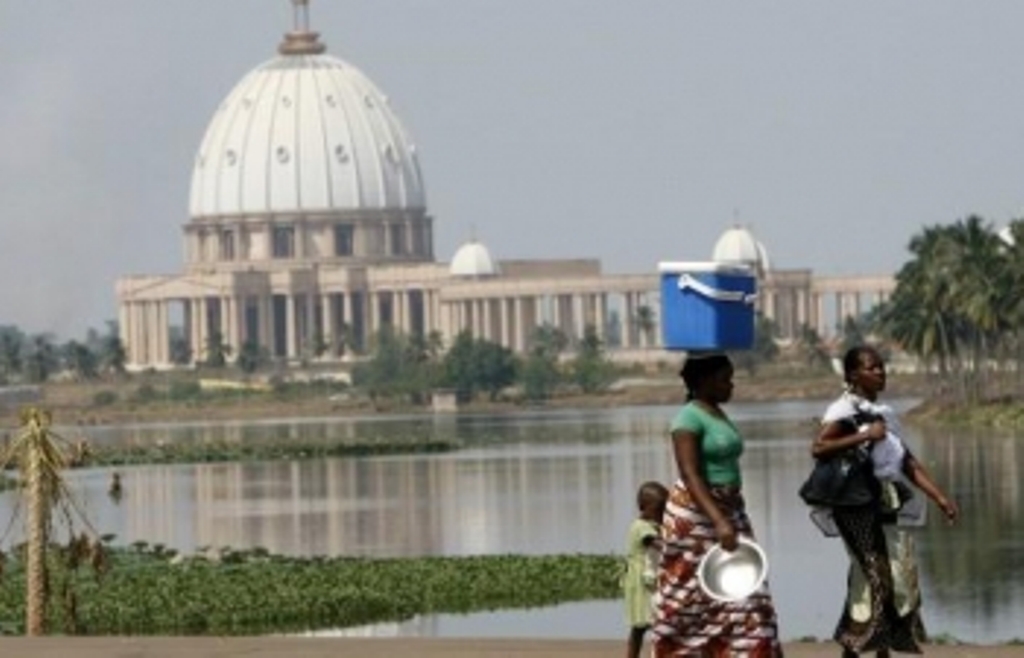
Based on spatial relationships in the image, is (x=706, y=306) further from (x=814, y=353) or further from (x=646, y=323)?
(x=646, y=323)

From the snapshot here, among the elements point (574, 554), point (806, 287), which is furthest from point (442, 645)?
point (806, 287)

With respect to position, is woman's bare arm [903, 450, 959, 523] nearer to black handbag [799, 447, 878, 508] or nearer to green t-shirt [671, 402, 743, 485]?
black handbag [799, 447, 878, 508]

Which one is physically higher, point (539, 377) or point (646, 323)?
point (646, 323)

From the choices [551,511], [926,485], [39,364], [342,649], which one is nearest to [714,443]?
[926,485]

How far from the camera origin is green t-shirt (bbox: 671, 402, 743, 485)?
46.3 ft

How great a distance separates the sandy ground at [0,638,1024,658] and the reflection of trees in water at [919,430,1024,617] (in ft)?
35.7

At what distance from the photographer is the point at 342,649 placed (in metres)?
18.1

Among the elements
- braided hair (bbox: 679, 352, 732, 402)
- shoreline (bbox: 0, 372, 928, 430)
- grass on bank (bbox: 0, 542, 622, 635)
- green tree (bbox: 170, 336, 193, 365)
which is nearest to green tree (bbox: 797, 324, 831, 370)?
shoreline (bbox: 0, 372, 928, 430)

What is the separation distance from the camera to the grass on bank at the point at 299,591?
3055 centimetres

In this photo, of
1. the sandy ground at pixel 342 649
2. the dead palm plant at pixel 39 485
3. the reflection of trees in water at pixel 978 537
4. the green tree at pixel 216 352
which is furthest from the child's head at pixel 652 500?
the green tree at pixel 216 352

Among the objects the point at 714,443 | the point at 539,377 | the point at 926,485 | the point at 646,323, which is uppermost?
the point at 646,323

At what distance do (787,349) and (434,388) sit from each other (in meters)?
25.6

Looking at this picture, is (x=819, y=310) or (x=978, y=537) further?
(x=819, y=310)

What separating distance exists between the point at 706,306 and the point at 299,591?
63.0 feet
